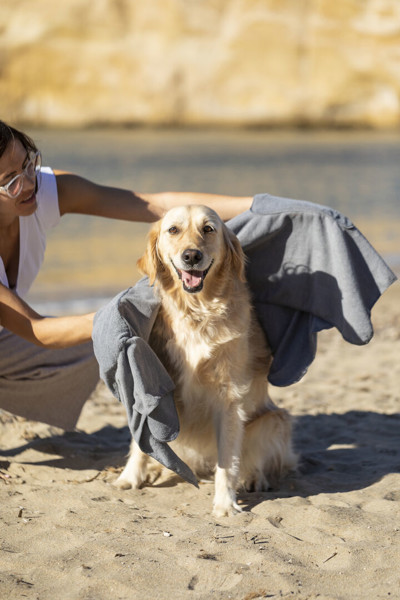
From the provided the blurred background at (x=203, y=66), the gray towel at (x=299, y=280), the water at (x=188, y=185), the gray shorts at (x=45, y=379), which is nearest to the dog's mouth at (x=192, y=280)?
the gray towel at (x=299, y=280)

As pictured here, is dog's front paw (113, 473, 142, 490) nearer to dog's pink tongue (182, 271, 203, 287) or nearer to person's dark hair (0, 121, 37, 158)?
dog's pink tongue (182, 271, 203, 287)

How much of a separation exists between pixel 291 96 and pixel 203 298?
5550 centimetres

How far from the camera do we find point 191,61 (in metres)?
57.2

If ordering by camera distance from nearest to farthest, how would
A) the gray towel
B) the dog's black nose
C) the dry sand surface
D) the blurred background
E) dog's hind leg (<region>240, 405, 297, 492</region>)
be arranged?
1. the dry sand surface
2. the dog's black nose
3. the gray towel
4. dog's hind leg (<region>240, 405, 297, 492</region>)
5. the blurred background

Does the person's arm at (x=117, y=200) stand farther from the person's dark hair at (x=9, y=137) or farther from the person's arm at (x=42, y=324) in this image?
the person's arm at (x=42, y=324)

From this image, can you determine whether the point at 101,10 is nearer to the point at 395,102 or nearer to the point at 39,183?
the point at 395,102

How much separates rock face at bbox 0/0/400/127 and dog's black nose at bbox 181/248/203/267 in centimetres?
5380

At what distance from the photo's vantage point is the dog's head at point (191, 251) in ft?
10.7

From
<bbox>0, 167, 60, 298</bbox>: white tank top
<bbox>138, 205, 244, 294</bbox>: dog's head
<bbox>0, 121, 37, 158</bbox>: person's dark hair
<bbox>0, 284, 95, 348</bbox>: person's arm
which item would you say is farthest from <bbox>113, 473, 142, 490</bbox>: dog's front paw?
<bbox>0, 121, 37, 158</bbox>: person's dark hair

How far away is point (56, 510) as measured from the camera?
3.25 meters

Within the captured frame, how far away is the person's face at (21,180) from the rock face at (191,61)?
5345 cm

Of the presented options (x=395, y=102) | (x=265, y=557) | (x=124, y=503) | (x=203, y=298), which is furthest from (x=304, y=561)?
(x=395, y=102)

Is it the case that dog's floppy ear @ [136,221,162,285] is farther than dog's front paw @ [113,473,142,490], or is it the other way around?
dog's front paw @ [113,473,142,490]

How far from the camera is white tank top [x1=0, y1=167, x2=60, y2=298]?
→ 3.82 m
